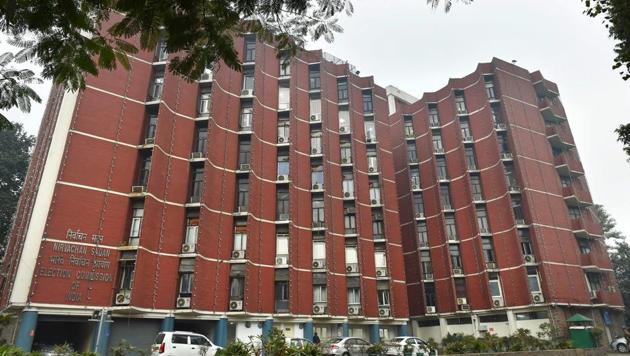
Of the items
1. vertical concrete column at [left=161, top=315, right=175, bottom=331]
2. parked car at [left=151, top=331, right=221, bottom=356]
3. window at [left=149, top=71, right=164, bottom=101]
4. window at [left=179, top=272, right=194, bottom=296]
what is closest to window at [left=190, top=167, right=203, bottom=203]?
window at [left=179, top=272, right=194, bottom=296]

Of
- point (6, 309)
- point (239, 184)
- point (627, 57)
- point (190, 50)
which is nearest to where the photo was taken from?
point (190, 50)

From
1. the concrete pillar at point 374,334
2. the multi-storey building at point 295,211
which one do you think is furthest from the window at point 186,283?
the concrete pillar at point 374,334

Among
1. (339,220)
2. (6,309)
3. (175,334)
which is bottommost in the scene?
(175,334)

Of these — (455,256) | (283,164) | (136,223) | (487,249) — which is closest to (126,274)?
(136,223)

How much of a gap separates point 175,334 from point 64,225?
8.71 metres

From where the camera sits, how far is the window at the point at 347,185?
35281 mm

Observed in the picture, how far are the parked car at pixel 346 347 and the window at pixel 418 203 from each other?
69.6ft

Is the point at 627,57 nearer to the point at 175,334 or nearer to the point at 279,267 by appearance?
the point at 175,334

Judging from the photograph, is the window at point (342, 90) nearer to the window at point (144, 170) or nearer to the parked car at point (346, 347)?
the window at point (144, 170)

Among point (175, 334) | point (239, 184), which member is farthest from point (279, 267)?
point (175, 334)

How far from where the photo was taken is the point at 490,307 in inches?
1364

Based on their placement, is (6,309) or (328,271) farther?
(328,271)

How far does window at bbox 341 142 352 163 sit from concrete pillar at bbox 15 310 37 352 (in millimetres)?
24294

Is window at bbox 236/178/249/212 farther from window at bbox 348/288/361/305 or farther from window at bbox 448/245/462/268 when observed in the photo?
window at bbox 448/245/462/268
